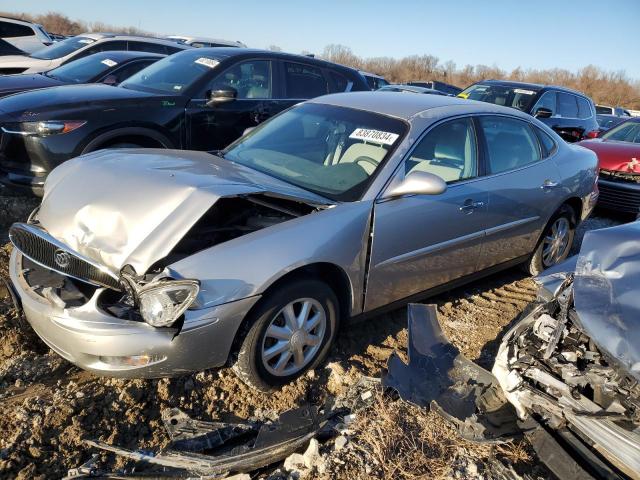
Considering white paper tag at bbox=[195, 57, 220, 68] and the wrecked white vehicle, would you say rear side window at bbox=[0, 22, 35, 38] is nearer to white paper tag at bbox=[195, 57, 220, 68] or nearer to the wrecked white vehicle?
white paper tag at bbox=[195, 57, 220, 68]

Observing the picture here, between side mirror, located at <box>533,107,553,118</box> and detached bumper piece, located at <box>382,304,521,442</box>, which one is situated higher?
side mirror, located at <box>533,107,553,118</box>

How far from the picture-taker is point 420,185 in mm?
3061

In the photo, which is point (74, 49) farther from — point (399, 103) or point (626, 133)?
point (626, 133)

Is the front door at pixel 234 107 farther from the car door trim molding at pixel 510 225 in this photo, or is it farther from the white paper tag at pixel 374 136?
the car door trim molding at pixel 510 225

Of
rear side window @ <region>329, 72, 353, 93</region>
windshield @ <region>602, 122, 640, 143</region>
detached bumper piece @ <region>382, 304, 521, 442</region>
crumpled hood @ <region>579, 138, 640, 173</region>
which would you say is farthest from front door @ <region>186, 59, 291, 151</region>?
windshield @ <region>602, 122, 640, 143</region>

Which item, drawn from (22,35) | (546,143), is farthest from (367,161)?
(22,35)

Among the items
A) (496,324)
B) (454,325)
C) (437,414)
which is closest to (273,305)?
(437,414)

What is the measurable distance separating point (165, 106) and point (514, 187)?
355 cm

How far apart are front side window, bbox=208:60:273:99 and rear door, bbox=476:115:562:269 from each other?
3018 millimetres

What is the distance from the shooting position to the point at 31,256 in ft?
9.03

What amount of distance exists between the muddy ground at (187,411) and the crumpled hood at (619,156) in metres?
4.99

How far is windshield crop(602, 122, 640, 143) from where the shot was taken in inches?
320

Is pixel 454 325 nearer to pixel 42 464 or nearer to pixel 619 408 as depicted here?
pixel 619 408

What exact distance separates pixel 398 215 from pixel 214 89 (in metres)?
3.34
